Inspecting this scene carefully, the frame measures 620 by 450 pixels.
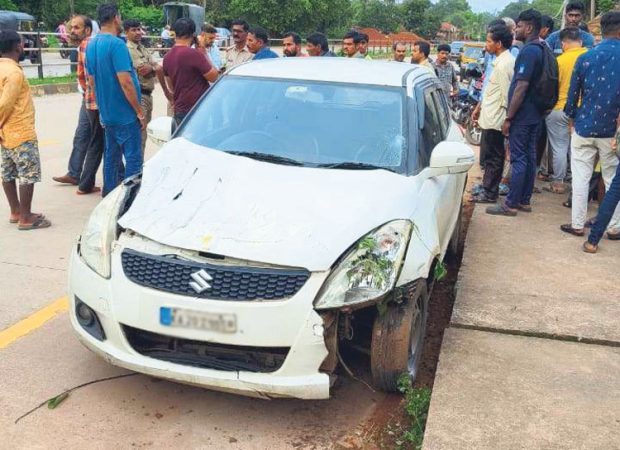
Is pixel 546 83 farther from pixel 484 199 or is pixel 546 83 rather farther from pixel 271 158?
pixel 271 158

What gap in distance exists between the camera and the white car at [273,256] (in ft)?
9.70

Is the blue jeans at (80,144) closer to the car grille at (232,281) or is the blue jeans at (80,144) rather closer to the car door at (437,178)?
the car door at (437,178)

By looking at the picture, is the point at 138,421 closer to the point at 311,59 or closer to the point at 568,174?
the point at 311,59

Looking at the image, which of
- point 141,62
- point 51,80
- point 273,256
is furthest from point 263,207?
point 51,80

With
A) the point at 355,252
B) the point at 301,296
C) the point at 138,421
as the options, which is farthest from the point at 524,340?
the point at 138,421

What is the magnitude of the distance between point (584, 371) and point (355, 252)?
1520 mm

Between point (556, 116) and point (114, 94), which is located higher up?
point (114, 94)

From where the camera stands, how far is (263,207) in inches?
132

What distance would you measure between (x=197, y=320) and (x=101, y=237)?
2.44 feet

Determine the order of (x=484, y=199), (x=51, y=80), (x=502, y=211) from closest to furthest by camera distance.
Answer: (x=502, y=211)
(x=484, y=199)
(x=51, y=80)

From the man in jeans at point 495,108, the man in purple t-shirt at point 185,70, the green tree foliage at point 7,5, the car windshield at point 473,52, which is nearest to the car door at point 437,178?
the man in jeans at point 495,108

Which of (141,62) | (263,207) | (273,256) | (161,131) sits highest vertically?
(141,62)

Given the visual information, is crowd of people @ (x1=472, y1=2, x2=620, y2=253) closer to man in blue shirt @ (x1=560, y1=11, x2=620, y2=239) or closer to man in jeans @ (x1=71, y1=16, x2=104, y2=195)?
man in blue shirt @ (x1=560, y1=11, x2=620, y2=239)

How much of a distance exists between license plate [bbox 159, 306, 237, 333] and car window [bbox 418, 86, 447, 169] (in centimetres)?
170
